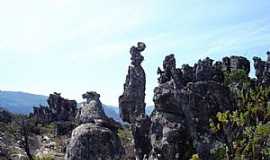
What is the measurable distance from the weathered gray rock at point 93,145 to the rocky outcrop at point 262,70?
5350cm

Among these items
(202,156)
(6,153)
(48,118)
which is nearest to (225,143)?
(202,156)

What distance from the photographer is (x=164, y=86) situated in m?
44.5

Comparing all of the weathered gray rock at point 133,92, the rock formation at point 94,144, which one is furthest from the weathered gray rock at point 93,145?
the weathered gray rock at point 133,92

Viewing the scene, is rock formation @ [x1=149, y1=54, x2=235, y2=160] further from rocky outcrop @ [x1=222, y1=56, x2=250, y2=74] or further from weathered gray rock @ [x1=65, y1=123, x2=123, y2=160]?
rocky outcrop @ [x1=222, y1=56, x2=250, y2=74]

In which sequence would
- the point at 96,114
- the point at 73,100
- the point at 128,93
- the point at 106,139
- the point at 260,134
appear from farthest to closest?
1. the point at 73,100
2. the point at 128,93
3. the point at 260,134
4. the point at 96,114
5. the point at 106,139

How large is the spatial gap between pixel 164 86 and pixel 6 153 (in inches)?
1397

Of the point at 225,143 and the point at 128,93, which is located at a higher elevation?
the point at 128,93

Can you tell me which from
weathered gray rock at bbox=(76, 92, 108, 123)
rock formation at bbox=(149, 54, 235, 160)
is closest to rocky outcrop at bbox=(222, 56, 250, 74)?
rock formation at bbox=(149, 54, 235, 160)

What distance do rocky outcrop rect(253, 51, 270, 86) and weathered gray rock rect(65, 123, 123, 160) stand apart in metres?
53.5

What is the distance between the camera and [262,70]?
81750 mm

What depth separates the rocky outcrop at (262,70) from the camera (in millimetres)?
73500

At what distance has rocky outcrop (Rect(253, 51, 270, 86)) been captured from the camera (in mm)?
73500

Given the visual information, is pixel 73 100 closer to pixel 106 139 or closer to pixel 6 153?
pixel 6 153

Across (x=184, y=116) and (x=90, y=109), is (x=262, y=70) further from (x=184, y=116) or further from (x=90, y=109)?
(x=90, y=109)
